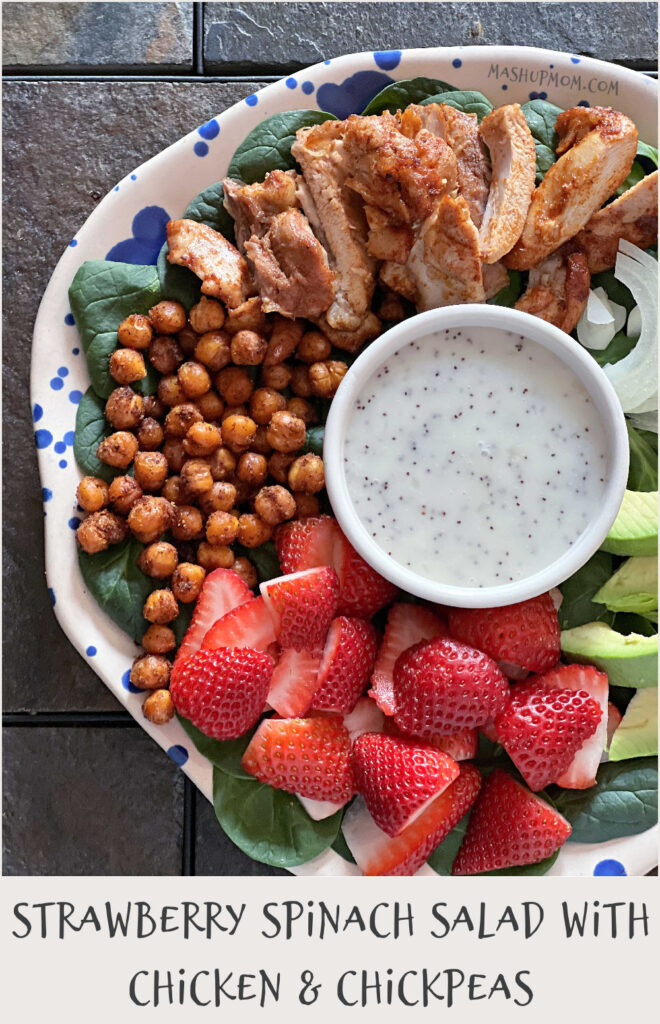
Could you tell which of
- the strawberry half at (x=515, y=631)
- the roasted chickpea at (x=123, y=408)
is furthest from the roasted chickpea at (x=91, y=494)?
the strawberry half at (x=515, y=631)

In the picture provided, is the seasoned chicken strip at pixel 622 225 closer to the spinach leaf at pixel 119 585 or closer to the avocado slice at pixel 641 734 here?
the avocado slice at pixel 641 734

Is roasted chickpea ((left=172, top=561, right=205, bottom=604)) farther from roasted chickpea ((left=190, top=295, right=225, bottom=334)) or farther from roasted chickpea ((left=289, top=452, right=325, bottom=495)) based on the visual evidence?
roasted chickpea ((left=190, top=295, right=225, bottom=334))

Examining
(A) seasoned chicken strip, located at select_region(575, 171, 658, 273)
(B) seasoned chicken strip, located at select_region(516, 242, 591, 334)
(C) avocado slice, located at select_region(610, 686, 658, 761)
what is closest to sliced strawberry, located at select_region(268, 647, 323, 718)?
(C) avocado slice, located at select_region(610, 686, 658, 761)

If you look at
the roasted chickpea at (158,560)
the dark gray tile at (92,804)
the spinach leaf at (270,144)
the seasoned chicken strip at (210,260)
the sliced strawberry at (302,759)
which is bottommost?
the dark gray tile at (92,804)

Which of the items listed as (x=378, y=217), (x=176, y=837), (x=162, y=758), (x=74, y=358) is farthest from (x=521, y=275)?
(x=176, y=837)

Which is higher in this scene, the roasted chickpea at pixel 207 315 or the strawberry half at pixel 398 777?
the roasted chickpea at pixel 207 315

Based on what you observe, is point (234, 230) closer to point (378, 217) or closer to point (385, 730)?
point (378, 217)
